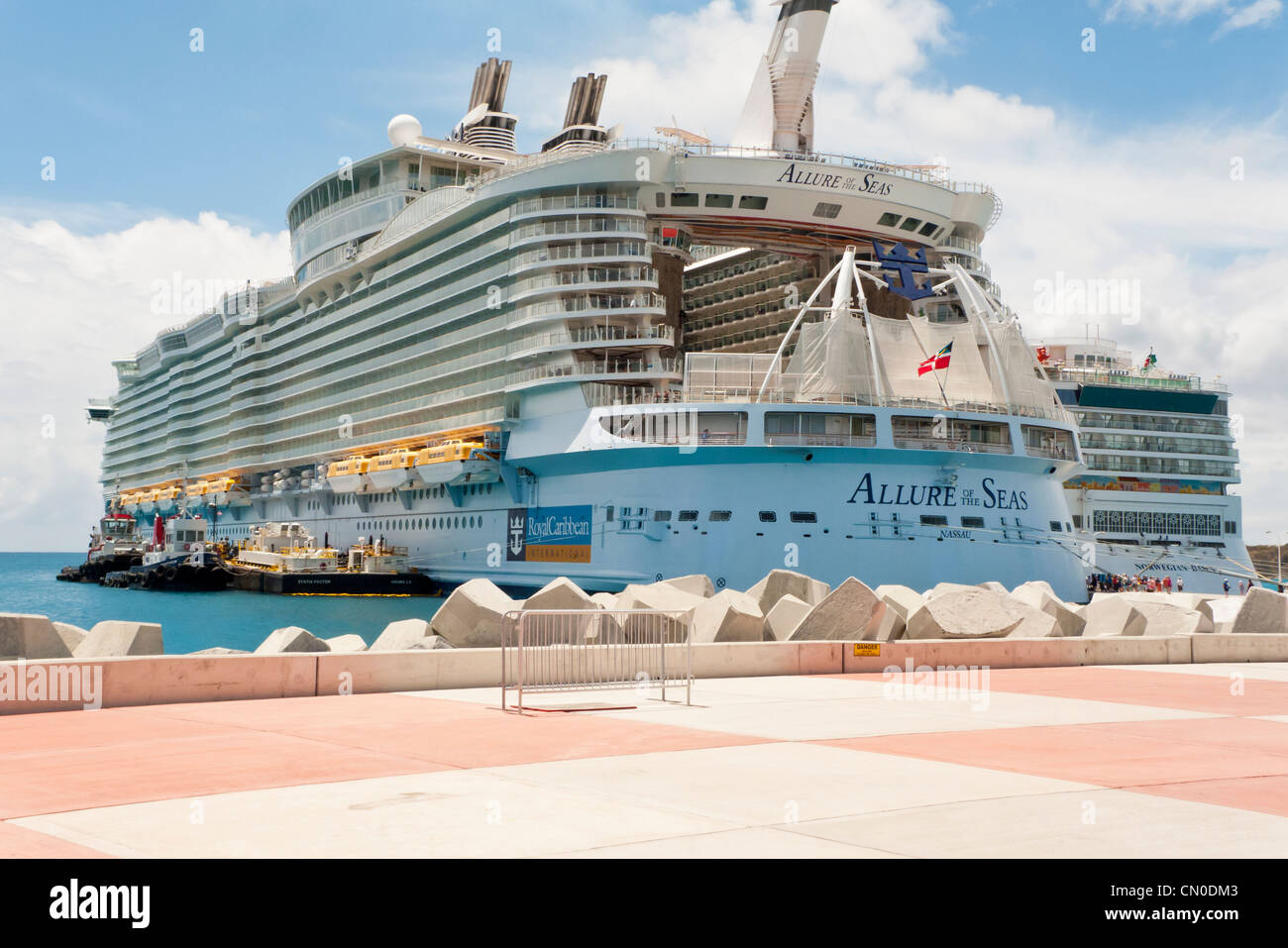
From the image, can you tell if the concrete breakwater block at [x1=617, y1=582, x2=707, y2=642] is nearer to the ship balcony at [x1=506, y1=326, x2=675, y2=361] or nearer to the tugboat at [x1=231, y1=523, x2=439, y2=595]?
the ship balcony at [x1=506, y1=326, x2=675, y2=361]

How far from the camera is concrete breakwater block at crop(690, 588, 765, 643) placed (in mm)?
18750

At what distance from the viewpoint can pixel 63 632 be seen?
1653 centimetres

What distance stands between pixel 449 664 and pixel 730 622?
16.9 feet

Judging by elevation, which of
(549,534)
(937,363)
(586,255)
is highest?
(586,255)

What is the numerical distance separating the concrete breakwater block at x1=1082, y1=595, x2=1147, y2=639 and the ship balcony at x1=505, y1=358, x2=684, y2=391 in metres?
28.1

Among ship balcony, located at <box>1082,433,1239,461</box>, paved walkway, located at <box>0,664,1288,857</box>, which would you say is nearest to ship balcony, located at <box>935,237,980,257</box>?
ship balcony, located at <box>1082,433,1239,461</box>

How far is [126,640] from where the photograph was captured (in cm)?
1446

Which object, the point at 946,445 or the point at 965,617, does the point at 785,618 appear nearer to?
the point at 965,617

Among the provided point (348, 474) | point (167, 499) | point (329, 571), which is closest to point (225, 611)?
point (329, 571)

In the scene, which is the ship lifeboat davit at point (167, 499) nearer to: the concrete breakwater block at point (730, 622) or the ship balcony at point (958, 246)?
the ship balcony at point (958, 246)

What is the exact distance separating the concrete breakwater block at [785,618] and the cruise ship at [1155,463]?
70.5 metres
